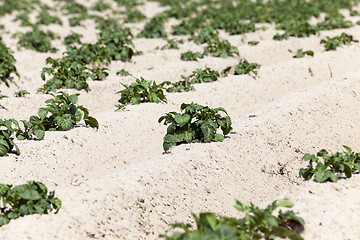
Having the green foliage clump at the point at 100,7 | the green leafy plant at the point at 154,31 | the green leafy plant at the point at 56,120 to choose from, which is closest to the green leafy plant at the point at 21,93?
the green leafy plant at the point at 56,120

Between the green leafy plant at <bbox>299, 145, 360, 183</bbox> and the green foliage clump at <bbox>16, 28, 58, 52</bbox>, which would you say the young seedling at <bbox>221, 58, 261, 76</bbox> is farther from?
the green foliage clump at <bbox>16, 28, 58, 52</bbox>

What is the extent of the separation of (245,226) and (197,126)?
269 cm

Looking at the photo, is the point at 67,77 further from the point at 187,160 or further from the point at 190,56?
the point at 187,160

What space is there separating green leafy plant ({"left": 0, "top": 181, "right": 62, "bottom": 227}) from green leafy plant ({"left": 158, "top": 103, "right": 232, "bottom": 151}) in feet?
7.14

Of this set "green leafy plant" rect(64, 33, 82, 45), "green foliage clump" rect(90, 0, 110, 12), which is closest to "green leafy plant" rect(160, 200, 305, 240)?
"green leafy plant" rect(64, 33, 82, 45)

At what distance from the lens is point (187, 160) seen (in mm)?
6508

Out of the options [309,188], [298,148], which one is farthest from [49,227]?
[298,148]

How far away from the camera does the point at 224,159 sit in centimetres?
682

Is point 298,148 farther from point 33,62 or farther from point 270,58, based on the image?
point 33,62

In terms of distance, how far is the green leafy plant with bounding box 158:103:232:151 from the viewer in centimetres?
691

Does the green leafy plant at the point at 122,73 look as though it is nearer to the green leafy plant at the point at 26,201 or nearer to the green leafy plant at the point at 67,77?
the green leafy plant at the point at 67,77

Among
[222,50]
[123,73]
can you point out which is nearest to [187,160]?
[123,73]

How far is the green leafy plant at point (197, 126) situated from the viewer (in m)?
6.91

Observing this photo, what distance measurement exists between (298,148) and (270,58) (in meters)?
5.65
